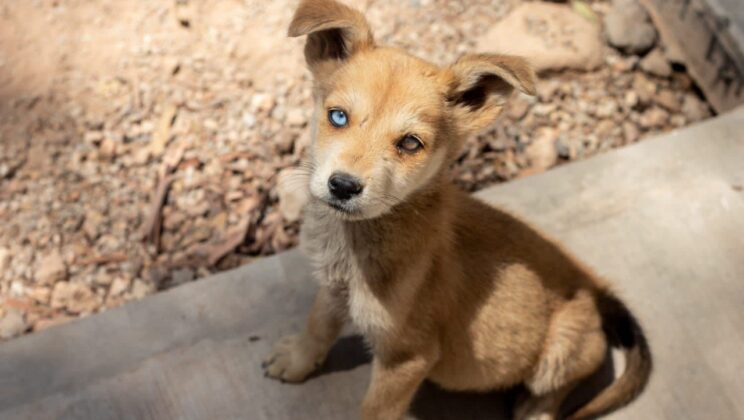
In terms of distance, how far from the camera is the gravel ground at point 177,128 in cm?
506

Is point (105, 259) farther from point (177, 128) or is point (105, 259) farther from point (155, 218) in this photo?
point (177, 128)

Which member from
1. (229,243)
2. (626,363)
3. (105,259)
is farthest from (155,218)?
(626,363)

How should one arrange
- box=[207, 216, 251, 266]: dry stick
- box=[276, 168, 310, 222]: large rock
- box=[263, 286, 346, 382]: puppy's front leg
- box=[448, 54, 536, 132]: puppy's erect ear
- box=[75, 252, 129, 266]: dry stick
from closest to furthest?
box=[448, 54, 536, 132]: puppy's erect ear
box=[263, 286, 346, 382]: puppy's front leg
box=[75, 252, 129, 266]: dry stick
box=[207, 216, 251, 266]: dry stick
box=[276, 168, 310, 222]: large rock

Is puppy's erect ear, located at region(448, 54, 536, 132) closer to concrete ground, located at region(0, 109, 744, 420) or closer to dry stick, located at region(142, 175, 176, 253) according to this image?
concrete ground, located at region(0, 109, 744, 420)

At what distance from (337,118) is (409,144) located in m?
0.35

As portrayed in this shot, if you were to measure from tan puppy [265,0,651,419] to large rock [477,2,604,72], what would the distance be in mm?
2546

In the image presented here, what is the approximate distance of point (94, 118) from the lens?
5555 mm

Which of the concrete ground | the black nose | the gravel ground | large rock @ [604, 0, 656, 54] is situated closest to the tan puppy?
the black nose

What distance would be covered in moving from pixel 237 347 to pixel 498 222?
1.70 metres

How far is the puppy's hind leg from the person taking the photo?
13.0 ft

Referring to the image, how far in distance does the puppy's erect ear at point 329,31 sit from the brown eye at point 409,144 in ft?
1.84

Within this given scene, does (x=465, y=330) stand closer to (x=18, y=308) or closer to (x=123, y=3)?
(x=18, y=308)

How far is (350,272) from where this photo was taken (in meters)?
3.66

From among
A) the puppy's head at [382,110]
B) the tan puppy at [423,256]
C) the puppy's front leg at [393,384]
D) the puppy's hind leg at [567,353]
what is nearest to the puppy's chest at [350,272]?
the tan puppy at [423,256]
